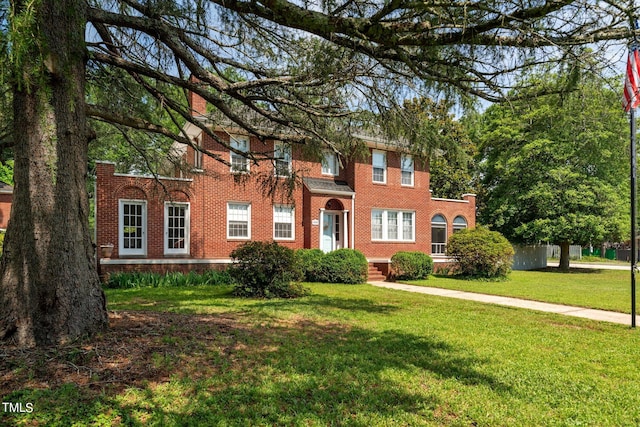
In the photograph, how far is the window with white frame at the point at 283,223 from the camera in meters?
17.8

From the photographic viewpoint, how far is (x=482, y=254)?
17469 millimetres

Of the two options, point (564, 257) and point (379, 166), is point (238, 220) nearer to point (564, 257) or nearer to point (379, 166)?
point (379, 166)

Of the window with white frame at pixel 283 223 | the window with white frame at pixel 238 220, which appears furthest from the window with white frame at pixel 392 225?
the window with white frame at pixel 238 220

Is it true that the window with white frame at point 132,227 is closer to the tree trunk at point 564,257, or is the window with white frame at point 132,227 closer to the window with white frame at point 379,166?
the window with white frame at point 379,166

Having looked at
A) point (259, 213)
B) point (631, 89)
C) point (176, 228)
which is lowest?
point (176, 228)

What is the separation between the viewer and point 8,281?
185 inches

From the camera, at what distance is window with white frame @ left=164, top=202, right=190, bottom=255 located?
51.5ft

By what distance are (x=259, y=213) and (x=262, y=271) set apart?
709 centimetres

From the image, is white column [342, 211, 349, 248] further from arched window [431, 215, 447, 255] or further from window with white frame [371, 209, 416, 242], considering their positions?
arched window [431, 215, 447, 255]

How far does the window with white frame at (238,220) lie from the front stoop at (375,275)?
5.27 m

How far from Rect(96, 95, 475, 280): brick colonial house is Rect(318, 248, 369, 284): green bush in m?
2.22

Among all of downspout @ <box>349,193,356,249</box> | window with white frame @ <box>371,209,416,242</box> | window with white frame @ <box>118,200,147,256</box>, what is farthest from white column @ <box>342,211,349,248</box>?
window with white frame @ <box>118,200,147,256</box>


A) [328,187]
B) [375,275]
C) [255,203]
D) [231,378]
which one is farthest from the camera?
[328,187]

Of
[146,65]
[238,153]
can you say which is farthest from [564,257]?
[146,65]
